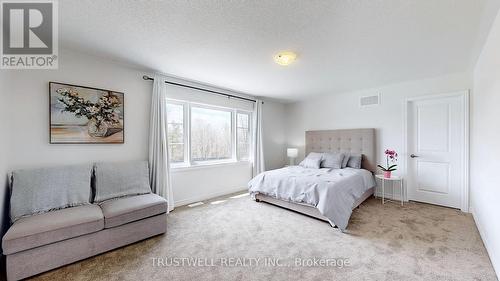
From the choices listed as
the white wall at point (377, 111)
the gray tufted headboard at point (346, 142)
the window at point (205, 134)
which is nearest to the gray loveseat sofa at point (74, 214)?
the window at point (205, 134)

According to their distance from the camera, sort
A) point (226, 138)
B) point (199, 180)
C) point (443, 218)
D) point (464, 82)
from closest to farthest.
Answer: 1. point (443, 218)
2. point (464, 82)
3. point (199, 180)
4. point (226, 138)

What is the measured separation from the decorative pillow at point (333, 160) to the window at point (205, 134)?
1.77m

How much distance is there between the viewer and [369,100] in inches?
164

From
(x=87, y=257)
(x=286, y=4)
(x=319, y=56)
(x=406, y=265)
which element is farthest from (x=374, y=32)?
(x=87, y=257)

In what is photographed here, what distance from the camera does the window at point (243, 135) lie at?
185 inches

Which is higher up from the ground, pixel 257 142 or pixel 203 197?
pixel 257 142

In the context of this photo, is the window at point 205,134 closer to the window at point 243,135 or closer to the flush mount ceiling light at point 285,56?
the window at point 243,135

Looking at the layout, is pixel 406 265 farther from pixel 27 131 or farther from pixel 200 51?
pixel 27 131

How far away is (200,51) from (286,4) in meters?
1.26

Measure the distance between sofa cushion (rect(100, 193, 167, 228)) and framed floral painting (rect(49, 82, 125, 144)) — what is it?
0.93m

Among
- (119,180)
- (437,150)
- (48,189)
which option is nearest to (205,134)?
(119,180)

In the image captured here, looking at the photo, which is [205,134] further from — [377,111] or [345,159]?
[377,111]

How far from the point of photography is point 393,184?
12.8ft

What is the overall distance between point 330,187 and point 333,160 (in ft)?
4.97
